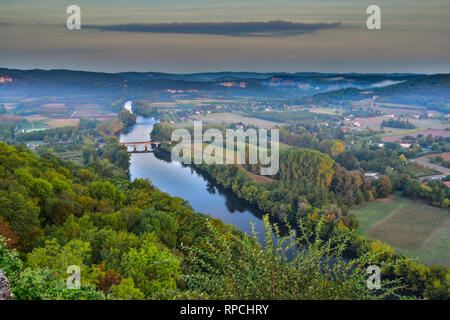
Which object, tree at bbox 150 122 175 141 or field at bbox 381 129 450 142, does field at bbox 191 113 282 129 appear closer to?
tree at bbox 150 122 175 141

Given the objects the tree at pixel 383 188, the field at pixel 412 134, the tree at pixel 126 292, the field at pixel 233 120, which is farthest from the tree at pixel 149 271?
the field at pixel 233 120

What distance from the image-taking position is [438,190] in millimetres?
22766

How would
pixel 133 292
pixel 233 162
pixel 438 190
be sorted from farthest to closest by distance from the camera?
pixel 233 162 → pixel 438 190 → pixel 133 292

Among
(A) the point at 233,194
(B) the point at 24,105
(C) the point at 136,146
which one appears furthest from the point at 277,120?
(B) the point at 24,105

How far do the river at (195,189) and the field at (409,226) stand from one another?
620 cm

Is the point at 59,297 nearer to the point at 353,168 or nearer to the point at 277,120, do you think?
the point at 353,168

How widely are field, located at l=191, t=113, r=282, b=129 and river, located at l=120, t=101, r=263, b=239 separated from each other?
17.4 m

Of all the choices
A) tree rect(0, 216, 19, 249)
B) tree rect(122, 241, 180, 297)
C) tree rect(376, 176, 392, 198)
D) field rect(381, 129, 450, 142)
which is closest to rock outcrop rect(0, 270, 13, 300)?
tree rect(122, 241, 180, 297)

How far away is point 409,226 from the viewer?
19359mm

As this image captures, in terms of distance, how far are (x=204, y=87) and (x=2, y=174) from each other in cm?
6003

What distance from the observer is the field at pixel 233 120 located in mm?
53497

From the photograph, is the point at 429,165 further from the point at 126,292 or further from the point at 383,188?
the point at 126,292

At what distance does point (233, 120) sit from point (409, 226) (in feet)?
126

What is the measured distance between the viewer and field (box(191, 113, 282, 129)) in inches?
2106
